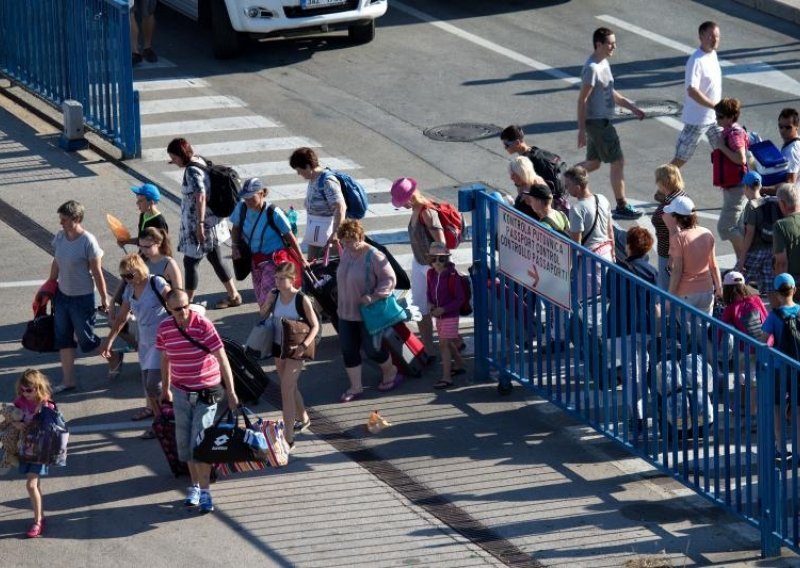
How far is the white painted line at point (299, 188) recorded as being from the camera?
17.9m

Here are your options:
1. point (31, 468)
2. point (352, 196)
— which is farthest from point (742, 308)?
point (31, 468)

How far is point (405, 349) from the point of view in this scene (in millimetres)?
13367

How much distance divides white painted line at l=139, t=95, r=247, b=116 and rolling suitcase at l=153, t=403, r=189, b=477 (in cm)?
934

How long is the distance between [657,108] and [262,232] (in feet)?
26.9

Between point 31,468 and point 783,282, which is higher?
point 783,282

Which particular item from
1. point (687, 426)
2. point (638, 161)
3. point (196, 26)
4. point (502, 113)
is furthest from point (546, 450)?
point (196, 26)

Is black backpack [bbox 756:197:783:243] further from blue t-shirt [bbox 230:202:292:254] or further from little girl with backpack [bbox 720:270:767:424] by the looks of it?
blue t-shirt [bbox 230:202:292:254]

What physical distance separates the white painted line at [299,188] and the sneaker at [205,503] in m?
6.73

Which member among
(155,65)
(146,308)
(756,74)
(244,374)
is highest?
(146,308)

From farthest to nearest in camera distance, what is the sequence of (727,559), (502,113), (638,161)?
(502,113), (638,161), (727,559)

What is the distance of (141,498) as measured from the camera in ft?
38.4

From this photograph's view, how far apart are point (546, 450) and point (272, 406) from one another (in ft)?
7.32

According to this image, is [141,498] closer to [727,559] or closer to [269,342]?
[269,342]

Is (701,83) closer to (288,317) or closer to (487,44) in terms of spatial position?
(487,44)
